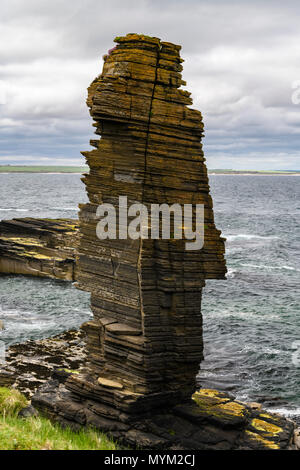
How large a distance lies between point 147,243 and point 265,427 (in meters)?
8.39

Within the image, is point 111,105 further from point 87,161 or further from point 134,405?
point 134,405

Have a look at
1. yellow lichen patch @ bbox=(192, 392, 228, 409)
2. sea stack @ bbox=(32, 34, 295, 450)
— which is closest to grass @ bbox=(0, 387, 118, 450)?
sea stack @ bbox=(32, 34, 295, 450)

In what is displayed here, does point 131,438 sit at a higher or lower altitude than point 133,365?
lower

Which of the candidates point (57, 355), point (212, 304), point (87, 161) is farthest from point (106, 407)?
point (212, 304)

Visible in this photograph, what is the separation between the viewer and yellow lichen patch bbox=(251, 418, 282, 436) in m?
20.3

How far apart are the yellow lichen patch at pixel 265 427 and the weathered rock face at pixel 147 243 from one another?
2.92 metres

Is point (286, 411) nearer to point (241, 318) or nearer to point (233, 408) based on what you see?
point (233, 408)

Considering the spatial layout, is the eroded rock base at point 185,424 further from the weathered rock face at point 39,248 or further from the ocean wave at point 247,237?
the ocean wave at point 247,237

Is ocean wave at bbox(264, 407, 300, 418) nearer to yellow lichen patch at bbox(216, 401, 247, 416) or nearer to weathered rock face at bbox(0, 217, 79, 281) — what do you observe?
yellow lichen patch at bbox(216, 401, 247, 416)

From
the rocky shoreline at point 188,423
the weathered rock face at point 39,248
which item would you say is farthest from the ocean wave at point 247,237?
the rocky shoreline at point 188,423

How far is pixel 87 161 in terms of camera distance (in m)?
20.7

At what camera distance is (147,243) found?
64.7 ft

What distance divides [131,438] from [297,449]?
20.1 ft

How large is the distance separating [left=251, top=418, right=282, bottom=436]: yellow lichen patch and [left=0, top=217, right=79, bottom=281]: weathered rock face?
38.2 metres
